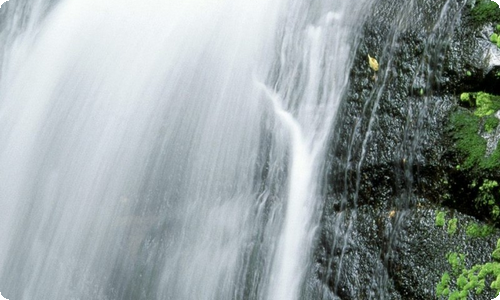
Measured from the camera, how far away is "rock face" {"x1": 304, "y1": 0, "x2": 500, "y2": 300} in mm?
5312

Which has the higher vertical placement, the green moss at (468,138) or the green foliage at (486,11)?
the green foliage at (486,11)

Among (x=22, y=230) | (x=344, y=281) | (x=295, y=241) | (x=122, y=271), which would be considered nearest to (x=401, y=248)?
(x=344, y=281)

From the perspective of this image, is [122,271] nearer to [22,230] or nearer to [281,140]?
[22,230]

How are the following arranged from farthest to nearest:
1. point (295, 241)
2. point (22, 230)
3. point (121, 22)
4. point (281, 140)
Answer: point (121, 22)
point (22, 230)
point (281, 140)
point (295, 241)

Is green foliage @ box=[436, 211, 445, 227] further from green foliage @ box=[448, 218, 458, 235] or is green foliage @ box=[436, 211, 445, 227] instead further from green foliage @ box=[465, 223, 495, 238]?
green foliage @ box=[465, 223, 495, 238]

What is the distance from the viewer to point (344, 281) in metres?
5.65

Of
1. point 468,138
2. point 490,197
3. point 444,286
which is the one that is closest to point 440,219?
point 490,197

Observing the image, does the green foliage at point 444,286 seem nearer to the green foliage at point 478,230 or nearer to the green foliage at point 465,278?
the green foliage at point 465,278

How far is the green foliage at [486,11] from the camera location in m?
5.61

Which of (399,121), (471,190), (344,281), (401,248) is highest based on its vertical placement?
(399,121)

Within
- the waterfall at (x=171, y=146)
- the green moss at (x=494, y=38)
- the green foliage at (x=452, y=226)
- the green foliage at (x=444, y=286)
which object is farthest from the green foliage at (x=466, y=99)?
the green foliage at (x=444, y=286)

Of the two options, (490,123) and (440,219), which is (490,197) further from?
(490,123)

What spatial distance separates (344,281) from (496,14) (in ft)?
9.28

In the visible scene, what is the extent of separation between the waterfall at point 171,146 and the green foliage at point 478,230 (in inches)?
56.4
